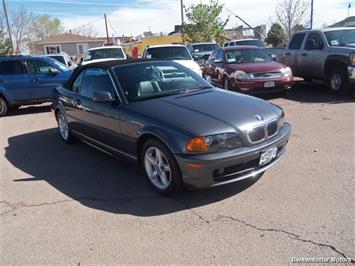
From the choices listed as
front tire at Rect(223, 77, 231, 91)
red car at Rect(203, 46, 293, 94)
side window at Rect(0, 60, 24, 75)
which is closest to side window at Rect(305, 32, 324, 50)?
red car at Rect(203, 46, 293, 94)

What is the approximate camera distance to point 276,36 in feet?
124

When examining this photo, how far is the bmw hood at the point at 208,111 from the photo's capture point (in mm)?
4027

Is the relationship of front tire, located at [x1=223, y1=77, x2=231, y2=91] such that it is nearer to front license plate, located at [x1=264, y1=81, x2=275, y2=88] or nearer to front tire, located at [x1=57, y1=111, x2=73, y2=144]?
front license plate, located at [x1=264, y1=81, x2=275, y2=88]

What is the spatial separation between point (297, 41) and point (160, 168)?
931 centimetres

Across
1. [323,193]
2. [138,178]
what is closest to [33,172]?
[138,178]

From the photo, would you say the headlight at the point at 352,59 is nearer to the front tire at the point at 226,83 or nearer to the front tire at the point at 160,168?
the front tire at the point at 226,83

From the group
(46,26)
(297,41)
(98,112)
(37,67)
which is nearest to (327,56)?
(297,41)

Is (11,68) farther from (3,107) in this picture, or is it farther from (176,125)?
(176,125)

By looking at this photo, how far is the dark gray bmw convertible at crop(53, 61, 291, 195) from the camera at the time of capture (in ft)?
12.9

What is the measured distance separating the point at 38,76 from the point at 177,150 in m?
8.31

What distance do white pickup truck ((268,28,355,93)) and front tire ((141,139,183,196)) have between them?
23.1 feet

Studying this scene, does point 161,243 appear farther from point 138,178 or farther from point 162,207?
point 138,178

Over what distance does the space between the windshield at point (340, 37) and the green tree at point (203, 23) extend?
23.5 m

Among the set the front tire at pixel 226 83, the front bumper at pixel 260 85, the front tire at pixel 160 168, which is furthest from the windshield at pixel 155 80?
the front tire at pixel 226 83
